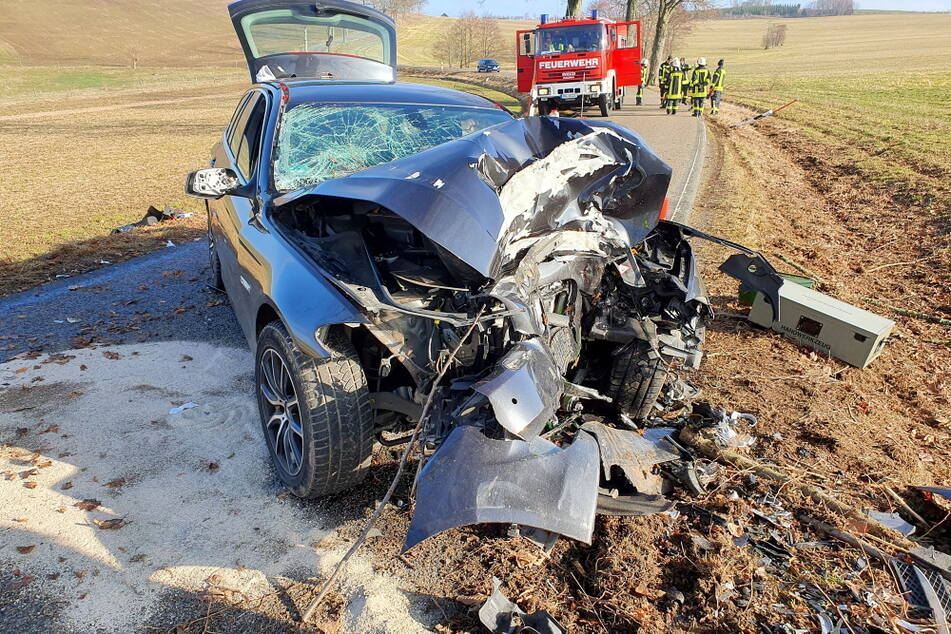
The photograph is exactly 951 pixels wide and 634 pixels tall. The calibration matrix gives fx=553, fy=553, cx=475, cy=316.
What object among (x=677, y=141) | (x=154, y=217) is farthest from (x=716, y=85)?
(x=154, y=217)

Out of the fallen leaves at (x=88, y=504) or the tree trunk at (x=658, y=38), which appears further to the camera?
the tree trunk at (x=658, y=38)

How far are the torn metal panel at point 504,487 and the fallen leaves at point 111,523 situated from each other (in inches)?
71.3

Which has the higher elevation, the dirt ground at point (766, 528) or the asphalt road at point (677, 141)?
the dirt ground at point (766, 528)

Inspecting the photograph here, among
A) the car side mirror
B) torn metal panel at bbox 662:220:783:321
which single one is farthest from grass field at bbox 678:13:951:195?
the car side mirror

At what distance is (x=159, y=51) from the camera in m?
54.2

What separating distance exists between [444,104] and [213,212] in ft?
7.07

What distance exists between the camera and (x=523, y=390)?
2.08m

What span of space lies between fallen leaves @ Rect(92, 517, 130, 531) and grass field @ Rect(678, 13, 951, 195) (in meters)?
11.6

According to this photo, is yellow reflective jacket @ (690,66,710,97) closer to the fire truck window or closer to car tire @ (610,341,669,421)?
the fire truck window

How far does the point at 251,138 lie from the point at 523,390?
113 inches

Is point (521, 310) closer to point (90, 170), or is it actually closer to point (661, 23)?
point (90, 170)

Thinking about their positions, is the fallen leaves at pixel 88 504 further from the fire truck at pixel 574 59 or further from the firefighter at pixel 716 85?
the firefighter at pixel 716 85

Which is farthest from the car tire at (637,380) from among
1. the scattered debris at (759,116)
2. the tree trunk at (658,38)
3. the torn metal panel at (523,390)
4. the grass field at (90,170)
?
the tree trunk at (658,38)

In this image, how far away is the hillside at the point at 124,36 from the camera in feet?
160
